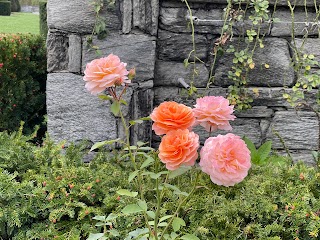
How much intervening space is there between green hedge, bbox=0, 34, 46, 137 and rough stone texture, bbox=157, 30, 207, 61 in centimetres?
137

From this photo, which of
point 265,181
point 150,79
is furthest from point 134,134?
point 265,181

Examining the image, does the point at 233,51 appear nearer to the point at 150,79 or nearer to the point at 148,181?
the point at 150,79

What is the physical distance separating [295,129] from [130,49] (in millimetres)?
1204

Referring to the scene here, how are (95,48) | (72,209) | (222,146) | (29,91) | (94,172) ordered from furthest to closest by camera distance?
1. (29,91)
2. (95,48)
3. (94,172)
4. (72,209)
5. (222,146)

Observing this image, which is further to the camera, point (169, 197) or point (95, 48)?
point (95, 48)

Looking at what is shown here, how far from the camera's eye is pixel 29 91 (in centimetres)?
356

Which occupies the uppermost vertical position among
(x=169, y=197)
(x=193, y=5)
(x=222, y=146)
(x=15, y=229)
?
(x=193, y=5)

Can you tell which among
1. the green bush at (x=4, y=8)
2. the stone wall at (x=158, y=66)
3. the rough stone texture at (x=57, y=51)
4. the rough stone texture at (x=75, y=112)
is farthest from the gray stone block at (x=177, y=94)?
the green bush at (x=4, y=8)

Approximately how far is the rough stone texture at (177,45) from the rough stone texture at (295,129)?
2.17 ft

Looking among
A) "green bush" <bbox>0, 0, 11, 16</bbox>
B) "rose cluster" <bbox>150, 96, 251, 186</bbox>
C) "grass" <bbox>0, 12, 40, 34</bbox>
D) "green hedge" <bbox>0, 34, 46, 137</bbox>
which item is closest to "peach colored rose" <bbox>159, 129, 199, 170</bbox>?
"rose cluster" <bbox>150, 96, 251, 186</bbox>

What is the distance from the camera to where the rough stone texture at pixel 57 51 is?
2.54m

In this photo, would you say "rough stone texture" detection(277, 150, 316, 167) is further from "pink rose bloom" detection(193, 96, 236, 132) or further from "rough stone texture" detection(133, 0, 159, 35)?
"pink rose bloom" detection(193, 96, 236, 132)

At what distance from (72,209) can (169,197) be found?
0.42 meters

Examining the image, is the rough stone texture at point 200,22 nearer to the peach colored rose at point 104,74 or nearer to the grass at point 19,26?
the peach colored rose at point 104,74
